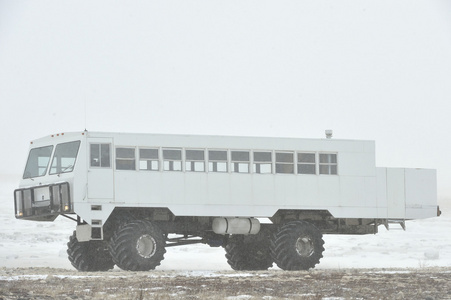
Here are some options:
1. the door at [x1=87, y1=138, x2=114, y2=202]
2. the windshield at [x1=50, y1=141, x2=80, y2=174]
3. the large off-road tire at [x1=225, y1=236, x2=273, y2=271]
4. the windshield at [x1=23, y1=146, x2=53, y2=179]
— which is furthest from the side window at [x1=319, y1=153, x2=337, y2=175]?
the windshield at [x1=23, y1=146, x2=53, y2=179]

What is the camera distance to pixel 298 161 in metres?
31.0

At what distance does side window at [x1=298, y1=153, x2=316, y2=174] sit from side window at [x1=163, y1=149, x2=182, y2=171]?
4.14 meters

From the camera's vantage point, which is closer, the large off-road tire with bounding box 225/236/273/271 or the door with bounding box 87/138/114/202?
the door with bounding box 87/138/114/202

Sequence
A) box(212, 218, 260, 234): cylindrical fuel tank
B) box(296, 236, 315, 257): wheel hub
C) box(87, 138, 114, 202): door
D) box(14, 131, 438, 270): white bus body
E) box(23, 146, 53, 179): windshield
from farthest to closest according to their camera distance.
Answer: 1. box(296, 236, 315, 257): wheel hub
2. box(212, 218, 260, 234): cylindrical fuel tank
3. box(23, 146, 53, 179): windshield
4. box(14, 131, 438, 270): white bus body
5. box(87, 138, 114, 202): door

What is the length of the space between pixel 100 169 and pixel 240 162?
4535 millimetres

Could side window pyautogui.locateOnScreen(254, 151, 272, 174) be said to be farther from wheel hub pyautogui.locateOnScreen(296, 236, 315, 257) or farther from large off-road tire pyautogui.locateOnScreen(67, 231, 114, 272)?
large off-road tire pyautogui.locateOnScreen(67, 231, 114, 272)

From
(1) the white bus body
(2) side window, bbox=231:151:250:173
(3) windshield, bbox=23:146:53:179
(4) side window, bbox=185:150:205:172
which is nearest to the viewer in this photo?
(1) the white bus body

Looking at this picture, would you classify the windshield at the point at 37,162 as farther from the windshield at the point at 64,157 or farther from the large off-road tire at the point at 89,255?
the large off-road tire at the point at 89,255

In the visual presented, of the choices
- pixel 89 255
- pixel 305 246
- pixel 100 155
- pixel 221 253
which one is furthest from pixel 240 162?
pixel 221 253

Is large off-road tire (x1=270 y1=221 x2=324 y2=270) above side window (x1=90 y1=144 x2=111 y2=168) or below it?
below

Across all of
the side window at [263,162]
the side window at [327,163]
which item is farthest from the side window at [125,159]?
the side window at [327,163]

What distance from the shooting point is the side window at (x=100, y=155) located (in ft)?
93.8

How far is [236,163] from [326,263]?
1690 centimetres

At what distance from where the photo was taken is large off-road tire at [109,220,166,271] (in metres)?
28.0
